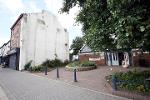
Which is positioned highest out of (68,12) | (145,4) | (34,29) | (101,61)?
(34,29)

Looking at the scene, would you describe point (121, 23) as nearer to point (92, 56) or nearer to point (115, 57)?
point (115, 57)

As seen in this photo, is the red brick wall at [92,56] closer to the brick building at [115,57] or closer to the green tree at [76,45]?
the brick building at [115,57]

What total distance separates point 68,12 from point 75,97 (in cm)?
670

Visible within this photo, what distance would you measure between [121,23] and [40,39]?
2957cm

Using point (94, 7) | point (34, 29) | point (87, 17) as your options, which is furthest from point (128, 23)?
point (34, 29)

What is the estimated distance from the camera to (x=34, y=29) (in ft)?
119

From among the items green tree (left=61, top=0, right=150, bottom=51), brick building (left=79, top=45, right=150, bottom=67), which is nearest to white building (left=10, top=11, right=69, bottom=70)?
brick building (left=79, top=45, right=150, bottom=67)

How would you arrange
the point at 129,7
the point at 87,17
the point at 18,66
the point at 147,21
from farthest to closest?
the point at 18,66
the point at 87,17
the point at 129,7
the point at 147,21

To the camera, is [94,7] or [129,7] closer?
[129,7]

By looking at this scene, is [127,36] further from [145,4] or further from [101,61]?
[101,61]

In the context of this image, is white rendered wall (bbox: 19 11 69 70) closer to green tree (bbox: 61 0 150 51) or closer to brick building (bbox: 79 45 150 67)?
brick building (bbox: 79 45 150 67)

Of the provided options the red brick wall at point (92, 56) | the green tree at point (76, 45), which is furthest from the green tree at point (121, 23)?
the green tree at point (76, 45)

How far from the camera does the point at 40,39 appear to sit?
36.7m

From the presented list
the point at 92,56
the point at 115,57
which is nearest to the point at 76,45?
the point at 92,56
